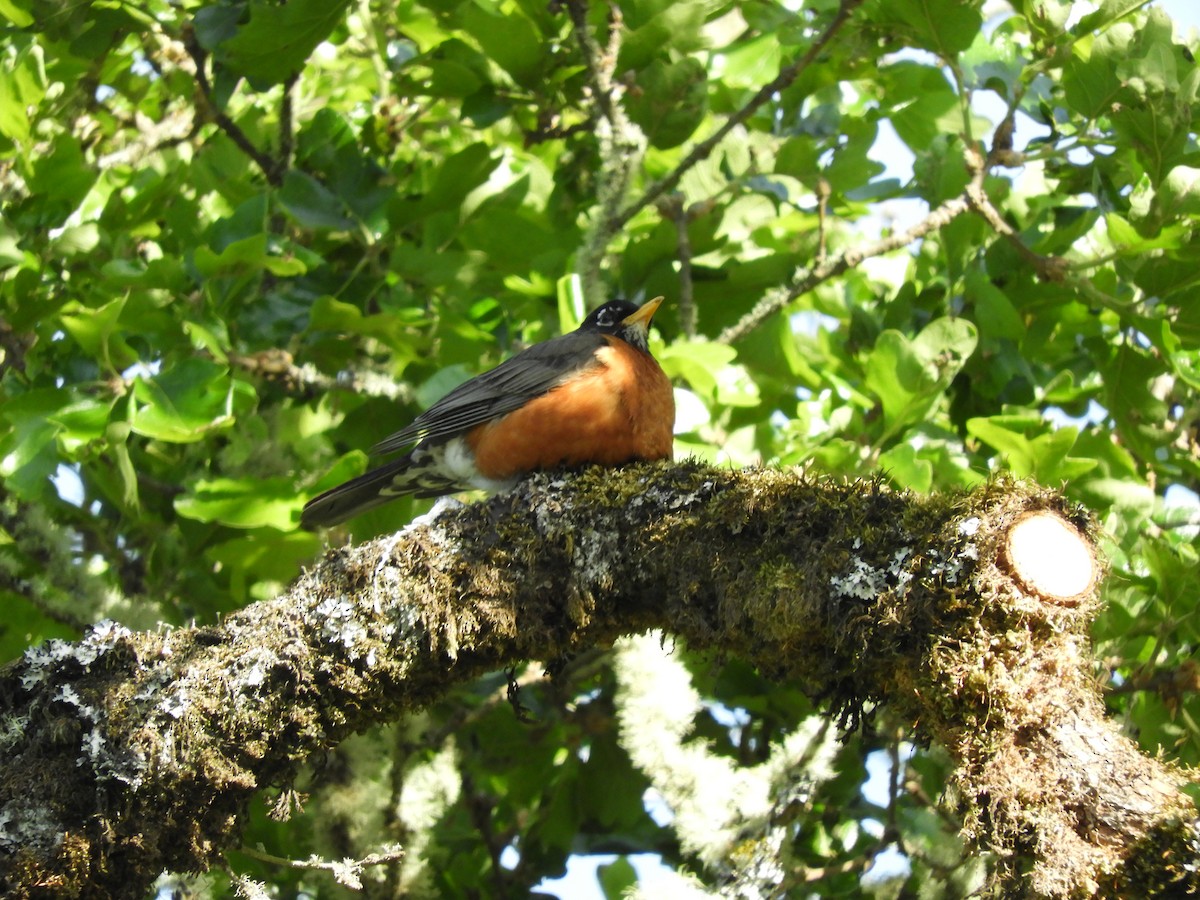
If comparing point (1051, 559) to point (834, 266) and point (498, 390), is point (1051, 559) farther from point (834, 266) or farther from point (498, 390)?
point (834, 266)

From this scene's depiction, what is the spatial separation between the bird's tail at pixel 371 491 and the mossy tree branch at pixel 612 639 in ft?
4.02

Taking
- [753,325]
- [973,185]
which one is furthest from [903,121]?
[753,325]

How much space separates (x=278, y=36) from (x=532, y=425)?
5.94ft

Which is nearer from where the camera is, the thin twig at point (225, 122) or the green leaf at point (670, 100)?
the green leaf at point (670, 100)

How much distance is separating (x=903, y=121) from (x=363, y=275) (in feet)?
7.70

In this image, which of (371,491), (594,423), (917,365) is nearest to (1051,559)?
(917,365)

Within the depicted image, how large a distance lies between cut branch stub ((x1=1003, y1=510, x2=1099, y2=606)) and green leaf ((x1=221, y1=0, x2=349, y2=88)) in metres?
3.37

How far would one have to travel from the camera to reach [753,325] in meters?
4.93

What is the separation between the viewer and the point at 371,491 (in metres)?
4.58

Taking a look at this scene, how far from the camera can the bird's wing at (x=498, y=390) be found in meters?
4.46

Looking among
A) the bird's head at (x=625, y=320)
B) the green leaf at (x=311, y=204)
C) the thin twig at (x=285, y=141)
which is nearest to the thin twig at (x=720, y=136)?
the bird's head at (x=625, y=320)

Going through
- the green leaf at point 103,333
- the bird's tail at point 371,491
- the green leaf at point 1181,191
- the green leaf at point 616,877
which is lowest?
the green leaf at point 616,877

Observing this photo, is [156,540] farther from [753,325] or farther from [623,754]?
[753,325]

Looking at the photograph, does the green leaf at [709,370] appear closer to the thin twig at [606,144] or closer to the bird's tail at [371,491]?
the thin twig at [606,144]
